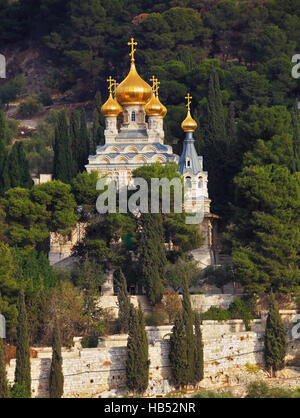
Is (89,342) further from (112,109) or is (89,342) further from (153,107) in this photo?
(112,109)

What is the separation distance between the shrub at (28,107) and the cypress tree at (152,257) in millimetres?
38910

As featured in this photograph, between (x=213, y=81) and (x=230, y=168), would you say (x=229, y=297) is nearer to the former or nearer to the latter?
(x=230, y=168)

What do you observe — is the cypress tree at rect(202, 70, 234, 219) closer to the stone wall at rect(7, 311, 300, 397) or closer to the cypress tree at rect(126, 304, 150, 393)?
the stone wall at rect(7, 311, 300, 397)

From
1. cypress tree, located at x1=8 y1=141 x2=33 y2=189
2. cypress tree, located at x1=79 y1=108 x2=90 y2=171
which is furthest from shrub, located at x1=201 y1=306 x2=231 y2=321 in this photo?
cypress tree, located at x1=79 y1=108 x2=90 y2=171

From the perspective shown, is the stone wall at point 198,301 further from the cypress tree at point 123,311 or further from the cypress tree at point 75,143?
the cypress tree at point 75,143

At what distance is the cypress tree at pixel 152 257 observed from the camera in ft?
168

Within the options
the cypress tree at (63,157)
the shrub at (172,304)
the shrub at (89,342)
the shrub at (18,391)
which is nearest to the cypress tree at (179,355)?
the shrub at (89,342)

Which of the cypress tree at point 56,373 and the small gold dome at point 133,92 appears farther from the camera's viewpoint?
the small gold dome at point 133,92

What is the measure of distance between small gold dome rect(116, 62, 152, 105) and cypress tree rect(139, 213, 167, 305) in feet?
40.9

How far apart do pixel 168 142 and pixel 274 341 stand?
73.1ft

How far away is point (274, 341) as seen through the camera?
4728 cm

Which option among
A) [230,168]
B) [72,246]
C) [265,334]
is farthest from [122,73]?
[265,334]

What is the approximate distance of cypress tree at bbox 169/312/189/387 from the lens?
149 ft

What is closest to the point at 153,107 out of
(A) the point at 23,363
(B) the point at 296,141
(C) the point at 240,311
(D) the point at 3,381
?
(B) the point at 296,141
